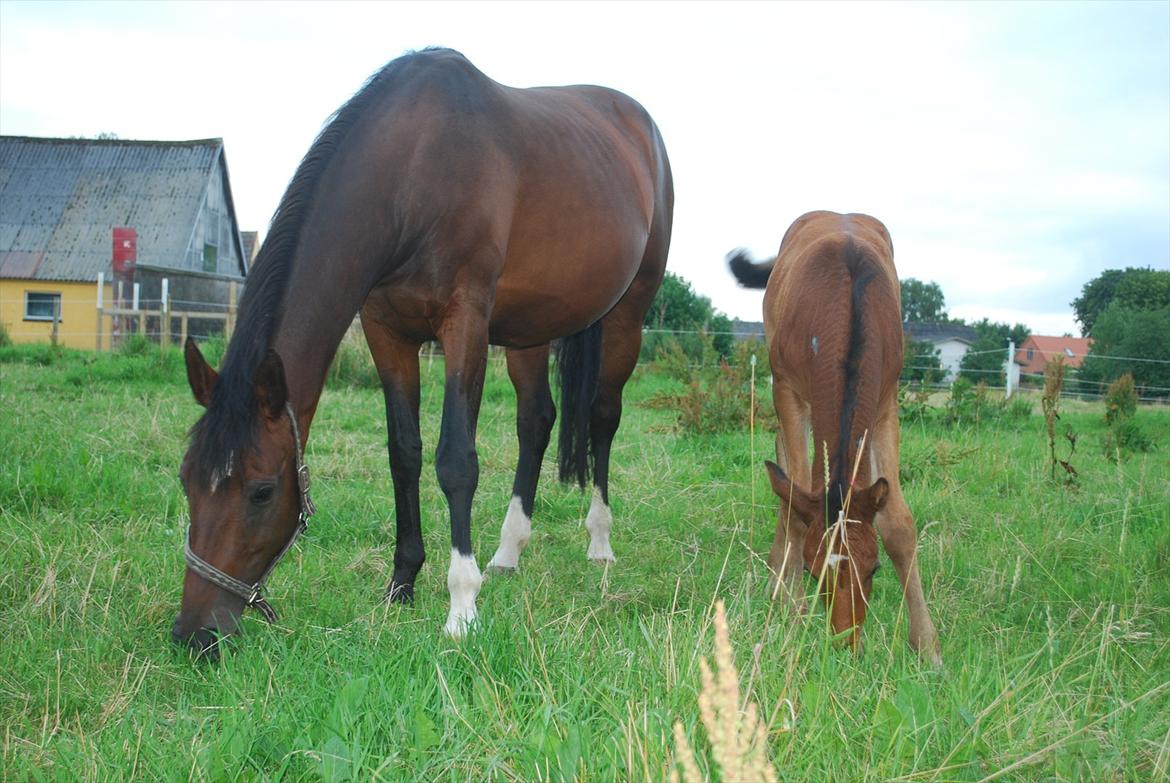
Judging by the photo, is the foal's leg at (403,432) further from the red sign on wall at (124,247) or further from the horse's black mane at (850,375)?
the red sign on wall at (124,247)

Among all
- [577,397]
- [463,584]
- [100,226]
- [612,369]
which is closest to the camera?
[463,584]

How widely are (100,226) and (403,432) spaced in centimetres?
2723

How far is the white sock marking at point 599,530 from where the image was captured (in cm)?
457

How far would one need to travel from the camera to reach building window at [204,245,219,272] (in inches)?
1149

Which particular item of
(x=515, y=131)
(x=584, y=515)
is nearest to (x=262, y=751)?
(x=515, y=131)

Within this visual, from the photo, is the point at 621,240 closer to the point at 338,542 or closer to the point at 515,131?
the point at 515,131

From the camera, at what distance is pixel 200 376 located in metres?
2.78

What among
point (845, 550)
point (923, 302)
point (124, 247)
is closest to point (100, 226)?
point (124, 247)

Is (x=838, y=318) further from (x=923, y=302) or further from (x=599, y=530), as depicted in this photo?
(x=923, y=302)

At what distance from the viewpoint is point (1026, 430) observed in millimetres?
9180

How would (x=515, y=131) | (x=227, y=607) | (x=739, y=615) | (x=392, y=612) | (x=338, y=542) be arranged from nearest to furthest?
(x=739, y=615) → (x=227, y=607) → (x=392, y=612) → (x=515, y=131) → (x=338, y=542)

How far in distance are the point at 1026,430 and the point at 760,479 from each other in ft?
16.0

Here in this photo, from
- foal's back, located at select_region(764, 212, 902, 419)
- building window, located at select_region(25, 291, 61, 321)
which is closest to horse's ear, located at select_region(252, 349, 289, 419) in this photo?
foal's back, located at select_region(764, 212, 902, 419)

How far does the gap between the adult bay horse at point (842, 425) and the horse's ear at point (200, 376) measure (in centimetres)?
178
